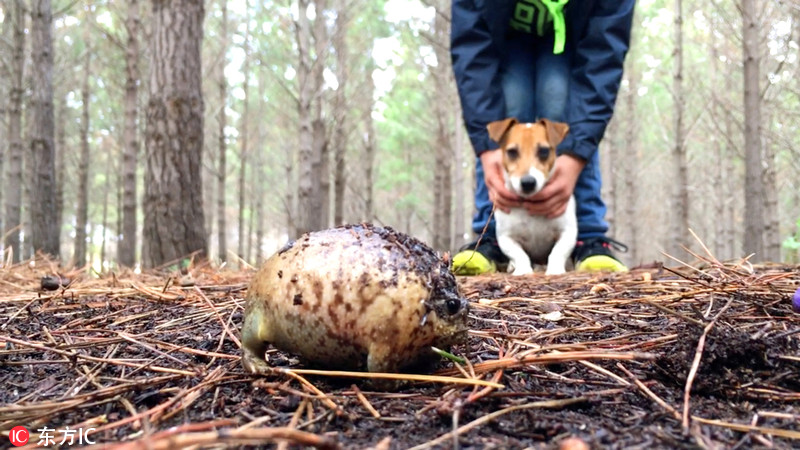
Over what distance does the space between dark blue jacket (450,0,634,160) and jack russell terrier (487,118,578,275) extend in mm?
205

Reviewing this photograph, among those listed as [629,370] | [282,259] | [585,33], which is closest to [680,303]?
[629,370]

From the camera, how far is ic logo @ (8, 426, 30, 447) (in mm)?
969

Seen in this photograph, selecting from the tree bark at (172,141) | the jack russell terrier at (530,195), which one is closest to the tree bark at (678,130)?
the jack russell terrier at (530,195)

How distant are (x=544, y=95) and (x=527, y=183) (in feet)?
3.38

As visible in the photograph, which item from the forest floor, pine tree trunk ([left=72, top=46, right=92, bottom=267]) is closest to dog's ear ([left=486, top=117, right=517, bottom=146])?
the forest floor

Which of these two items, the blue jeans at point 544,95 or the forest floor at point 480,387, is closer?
the forest floor at point 480,387

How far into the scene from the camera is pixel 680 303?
181cm

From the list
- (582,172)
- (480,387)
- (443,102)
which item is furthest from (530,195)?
(443,102)

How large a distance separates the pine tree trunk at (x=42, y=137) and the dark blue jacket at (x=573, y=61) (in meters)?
5.54

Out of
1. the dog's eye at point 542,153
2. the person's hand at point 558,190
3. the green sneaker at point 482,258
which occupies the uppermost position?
the dog's eye at point 542,153

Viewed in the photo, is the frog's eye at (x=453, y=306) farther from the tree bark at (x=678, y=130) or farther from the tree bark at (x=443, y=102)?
the tree bark at (x=443, y=102)

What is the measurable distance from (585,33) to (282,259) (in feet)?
11.0

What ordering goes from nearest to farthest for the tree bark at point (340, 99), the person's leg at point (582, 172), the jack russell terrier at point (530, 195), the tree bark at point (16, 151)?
1. the jack russell terrier at point (530, 195)
2. the person's leg at point (582, 172)
3. the tree bark at point (16, 151)
4. the tree bark at point (340, 99)

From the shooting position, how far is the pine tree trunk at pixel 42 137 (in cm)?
677
